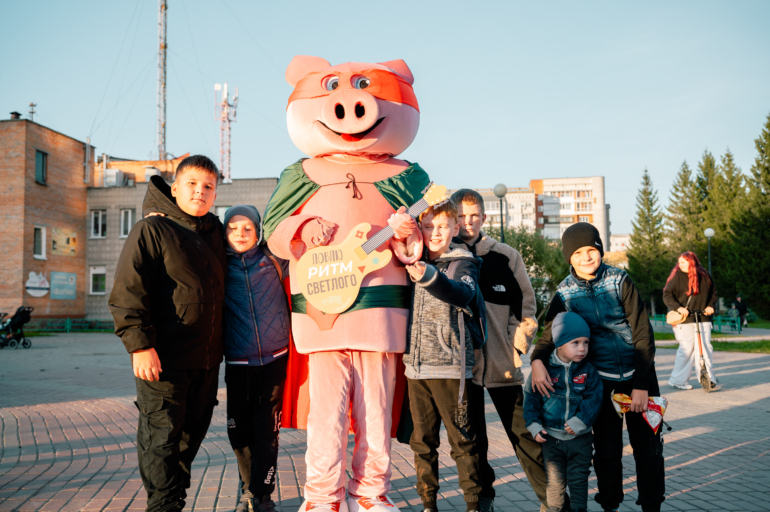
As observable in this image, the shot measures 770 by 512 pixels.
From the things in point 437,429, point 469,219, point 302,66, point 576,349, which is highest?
point 302,66

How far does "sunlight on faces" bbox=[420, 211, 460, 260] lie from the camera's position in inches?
124

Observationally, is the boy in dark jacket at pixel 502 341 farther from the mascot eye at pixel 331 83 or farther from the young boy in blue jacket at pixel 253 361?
the young boy in blue jacket at pixel 253 361

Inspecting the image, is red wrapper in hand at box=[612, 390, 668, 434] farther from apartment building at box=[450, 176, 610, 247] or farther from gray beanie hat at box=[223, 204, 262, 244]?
apartment building at box=[450, 176, 610, 247]

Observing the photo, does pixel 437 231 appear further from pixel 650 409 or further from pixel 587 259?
pixel 650 409

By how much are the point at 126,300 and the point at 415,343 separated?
63.5 inches

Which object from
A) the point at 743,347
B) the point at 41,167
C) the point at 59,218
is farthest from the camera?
the point at 59,218

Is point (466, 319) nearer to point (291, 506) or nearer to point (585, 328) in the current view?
point (585, 328)

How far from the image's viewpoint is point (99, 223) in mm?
31078

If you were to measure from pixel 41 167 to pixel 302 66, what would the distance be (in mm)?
29732

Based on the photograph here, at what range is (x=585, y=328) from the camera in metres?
3.17

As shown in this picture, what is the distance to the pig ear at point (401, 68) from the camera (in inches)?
144

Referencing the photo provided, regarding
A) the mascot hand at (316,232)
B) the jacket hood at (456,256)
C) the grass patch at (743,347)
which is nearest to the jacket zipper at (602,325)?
the jacket hood at (456,256)

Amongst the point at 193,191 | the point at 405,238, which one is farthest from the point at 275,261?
the point at 405,238

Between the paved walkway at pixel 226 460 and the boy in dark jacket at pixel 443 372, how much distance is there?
0.52 m
